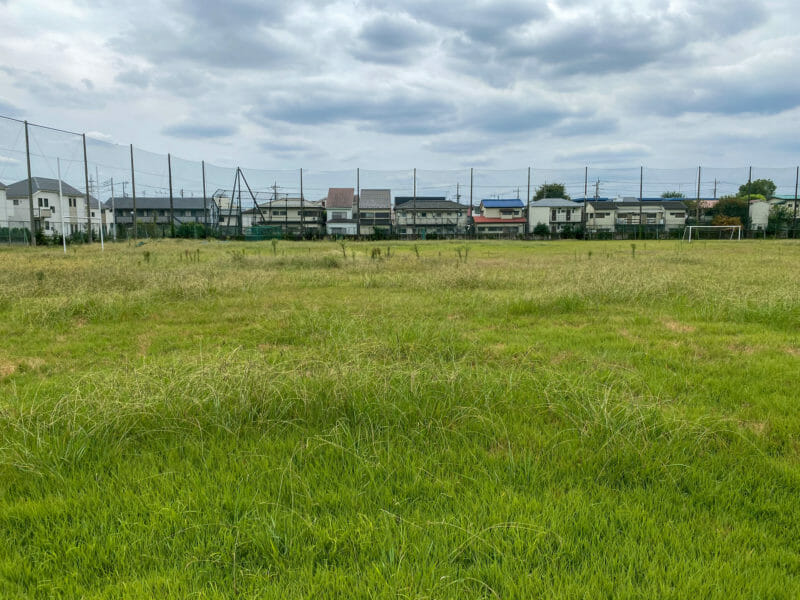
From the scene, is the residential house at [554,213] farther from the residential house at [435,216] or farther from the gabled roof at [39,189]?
the gabled roof at [39,189]

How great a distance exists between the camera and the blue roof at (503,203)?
6237 centimetres

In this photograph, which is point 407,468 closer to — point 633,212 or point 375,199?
point 375,199

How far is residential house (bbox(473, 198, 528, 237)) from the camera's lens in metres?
57.4

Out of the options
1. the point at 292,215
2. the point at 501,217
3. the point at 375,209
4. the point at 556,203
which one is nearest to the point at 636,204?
the point at 556,203

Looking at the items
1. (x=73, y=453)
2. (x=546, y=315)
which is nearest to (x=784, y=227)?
(x=546, y=315)

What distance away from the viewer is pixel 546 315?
20.9 feet

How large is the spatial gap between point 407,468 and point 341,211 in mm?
56785

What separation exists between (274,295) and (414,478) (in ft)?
20.8

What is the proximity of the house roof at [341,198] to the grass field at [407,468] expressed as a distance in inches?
2148

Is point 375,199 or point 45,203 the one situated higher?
point 375,199

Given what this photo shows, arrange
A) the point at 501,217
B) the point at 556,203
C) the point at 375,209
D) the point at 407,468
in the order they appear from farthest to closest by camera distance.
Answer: the point at 501,217 < the point at 556,203 < the point at 375,209 < the point at 407,468

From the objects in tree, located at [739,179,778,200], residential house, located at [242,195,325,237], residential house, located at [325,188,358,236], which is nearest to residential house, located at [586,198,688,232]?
tree, located at [739,179,778,200]

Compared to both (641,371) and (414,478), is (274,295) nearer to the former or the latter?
(641,371)

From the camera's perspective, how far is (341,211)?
2265 inches
